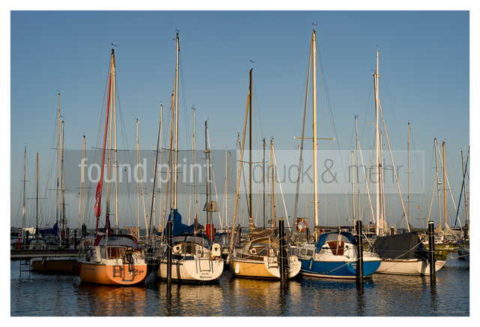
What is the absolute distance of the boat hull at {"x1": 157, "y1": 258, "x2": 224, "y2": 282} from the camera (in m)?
Result: 37.2

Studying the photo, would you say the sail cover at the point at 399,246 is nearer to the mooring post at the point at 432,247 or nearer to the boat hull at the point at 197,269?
the mooring post at the point at 432,247

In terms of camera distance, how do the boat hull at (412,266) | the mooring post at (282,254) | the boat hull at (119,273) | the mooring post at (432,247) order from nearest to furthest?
the mooring post at (282,254)
the boat hull at (119,273)
the mooring post at (432,247)
the boat hull at (412,266)

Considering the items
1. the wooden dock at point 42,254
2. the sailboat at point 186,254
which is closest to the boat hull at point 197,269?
the sailboat at point 186,254

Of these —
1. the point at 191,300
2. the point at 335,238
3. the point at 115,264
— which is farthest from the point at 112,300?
the point at 335,238

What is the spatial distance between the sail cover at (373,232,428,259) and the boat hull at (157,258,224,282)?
10.9 meters

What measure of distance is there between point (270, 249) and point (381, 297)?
8.76 metres

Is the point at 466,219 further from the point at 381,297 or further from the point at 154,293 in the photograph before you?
the point at 154,293

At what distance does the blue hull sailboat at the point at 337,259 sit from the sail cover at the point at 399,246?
11.1 ft

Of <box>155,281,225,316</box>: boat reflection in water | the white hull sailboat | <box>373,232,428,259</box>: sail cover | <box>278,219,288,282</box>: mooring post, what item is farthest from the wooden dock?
<box>373,232,428,259</box>: sail cover

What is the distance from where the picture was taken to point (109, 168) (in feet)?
129

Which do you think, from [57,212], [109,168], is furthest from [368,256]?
[57,212]

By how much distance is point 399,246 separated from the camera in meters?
41.8

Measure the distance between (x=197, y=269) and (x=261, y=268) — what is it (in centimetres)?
416

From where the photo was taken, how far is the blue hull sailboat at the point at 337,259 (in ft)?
126
